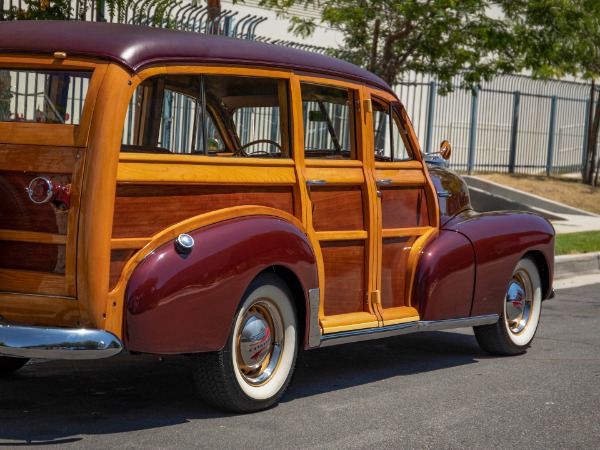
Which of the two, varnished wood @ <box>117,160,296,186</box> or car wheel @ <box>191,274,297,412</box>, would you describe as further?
car wheel @ <box>191,274,297,412</box>

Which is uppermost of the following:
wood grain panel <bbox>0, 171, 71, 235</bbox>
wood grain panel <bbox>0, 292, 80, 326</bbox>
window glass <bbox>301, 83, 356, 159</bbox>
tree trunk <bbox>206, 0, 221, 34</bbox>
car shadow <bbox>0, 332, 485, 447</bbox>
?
tree trunk <bbox>206, 0, 221, 34</bbox>

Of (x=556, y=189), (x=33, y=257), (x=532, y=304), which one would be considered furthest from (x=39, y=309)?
(x=556, y=189)

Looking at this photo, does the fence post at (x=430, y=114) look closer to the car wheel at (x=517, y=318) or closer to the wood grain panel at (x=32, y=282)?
the car wheel at (x=517, y=318)

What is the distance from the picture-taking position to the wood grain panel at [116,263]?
509cm

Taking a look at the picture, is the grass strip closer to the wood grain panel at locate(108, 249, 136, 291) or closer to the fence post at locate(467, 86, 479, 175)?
the fence post at locate(467, 86, 479, 175)

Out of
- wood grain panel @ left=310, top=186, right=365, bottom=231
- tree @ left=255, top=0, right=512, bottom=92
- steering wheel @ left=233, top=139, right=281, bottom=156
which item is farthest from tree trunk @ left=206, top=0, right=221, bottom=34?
wood grain panel @ left=310, top=186, right=365, bottom=231

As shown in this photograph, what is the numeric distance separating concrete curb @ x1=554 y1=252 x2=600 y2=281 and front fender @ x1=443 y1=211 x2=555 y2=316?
5.29 metres

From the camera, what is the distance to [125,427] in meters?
5.40

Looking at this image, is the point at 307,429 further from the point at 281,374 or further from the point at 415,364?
the point at 415,364

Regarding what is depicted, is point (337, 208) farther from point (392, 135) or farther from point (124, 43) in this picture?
point (124, 43)

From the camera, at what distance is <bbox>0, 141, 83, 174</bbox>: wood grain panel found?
16.7ft

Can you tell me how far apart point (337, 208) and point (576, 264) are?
7752mm

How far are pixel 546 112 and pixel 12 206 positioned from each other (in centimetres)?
2063

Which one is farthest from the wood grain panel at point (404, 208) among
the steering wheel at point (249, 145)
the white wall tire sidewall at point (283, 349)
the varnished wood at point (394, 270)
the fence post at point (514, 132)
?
the fence post at point (514, 132)
